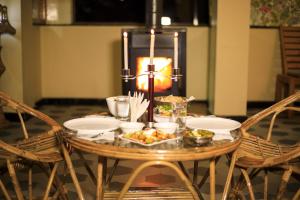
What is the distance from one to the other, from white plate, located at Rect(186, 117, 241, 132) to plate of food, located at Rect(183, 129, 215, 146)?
111 mm

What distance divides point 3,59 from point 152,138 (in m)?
3.63

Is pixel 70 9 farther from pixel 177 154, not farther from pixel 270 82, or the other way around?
pixel 177 154

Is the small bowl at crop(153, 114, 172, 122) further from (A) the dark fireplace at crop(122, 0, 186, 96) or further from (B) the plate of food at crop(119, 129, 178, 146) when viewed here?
(A) the dark fireplace at crop(122, 0, 186, 96)

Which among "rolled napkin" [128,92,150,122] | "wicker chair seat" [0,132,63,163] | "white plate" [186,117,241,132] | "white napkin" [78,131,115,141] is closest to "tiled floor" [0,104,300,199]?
"wicker chair seat" [0,132,63,163]

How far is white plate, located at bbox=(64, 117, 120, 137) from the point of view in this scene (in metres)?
2.00

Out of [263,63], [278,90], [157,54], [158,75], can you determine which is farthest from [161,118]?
[263,63]

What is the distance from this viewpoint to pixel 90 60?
6.14 m

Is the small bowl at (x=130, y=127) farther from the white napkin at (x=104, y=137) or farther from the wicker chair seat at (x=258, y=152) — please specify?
the wicker chair seat at (x=258, y=152)

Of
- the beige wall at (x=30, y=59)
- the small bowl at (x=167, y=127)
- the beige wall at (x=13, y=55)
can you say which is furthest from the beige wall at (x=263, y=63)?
the small bowl at (x=167, y=127)

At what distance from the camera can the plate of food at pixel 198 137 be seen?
6.19 feet

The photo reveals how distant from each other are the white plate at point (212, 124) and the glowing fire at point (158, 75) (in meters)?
2.50

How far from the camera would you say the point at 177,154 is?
1.79m

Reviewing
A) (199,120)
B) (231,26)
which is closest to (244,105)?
(231,26)

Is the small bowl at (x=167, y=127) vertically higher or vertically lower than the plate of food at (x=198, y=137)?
higher
